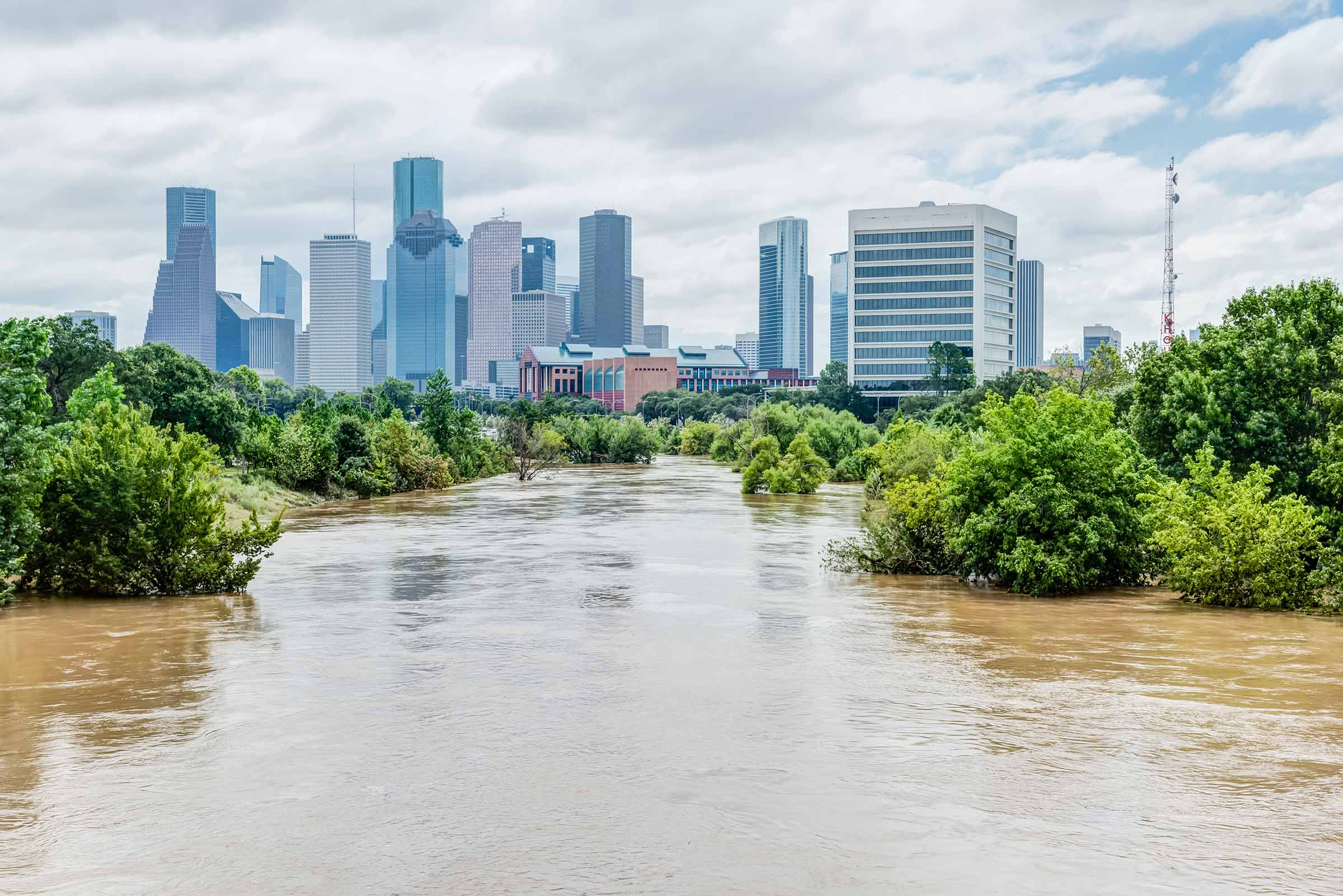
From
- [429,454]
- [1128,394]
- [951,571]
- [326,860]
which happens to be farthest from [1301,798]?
[429,454]

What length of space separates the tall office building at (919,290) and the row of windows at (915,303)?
11cm

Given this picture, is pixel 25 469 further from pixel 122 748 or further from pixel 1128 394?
pixel 1128 394

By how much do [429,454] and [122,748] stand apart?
5782 cm

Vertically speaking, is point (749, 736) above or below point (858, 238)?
below

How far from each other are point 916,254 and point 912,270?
230 centimetres

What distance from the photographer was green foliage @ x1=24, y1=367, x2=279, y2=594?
79.0 feet

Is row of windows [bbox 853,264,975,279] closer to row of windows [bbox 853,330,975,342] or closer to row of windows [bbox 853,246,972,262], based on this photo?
row of windows [bbox 853,246,972,262]

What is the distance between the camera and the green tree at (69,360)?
69.8m

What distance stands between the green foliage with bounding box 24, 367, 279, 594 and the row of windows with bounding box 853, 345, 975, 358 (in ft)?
480

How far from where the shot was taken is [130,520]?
24.3m

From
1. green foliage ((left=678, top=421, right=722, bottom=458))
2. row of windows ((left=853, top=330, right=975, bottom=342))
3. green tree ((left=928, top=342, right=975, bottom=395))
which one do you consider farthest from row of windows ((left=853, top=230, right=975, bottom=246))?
green foliage ((left=678, top=421, right=722, bottom=458))

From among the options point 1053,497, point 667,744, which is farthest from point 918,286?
point 667,744

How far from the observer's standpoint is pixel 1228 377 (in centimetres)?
2781

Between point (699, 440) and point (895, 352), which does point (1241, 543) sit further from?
point (895, 352)
